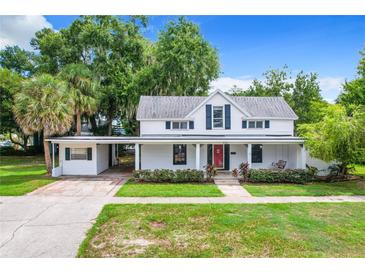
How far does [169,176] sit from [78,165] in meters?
6.51

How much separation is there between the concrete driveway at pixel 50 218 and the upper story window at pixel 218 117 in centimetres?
872

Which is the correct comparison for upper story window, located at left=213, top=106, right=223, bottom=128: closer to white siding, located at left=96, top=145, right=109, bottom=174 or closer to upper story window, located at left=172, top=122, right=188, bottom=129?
upper story window, located at left=172, top=122, right=188, bottom=129

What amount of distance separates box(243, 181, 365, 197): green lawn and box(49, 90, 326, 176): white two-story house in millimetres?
2939

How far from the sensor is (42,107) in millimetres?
15203

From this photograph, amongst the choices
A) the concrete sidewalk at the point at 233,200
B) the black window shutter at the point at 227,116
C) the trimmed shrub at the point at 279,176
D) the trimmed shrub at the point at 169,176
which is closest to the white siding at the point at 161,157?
the black window shutter at the point at 227,116

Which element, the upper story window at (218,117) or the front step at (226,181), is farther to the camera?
the upper story window at (218,117)

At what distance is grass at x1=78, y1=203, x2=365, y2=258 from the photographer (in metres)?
5.62

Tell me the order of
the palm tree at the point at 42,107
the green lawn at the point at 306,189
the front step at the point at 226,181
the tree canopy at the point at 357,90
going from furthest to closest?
the tree canopy at the point at 357,90
the palm tree at the point at 42,107
the front step at the point at 226,181
the green lawn at the point at 306,189

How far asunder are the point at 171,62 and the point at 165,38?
3367 millimetres

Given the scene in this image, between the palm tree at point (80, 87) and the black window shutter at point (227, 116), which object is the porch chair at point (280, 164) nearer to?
the black window shutter at point (227, 116)

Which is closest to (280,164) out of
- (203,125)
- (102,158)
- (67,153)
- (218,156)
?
(218,156)

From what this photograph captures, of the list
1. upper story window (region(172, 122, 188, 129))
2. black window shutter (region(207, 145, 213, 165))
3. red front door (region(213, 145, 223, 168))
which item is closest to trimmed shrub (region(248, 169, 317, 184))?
red front door (region(213, 145, 223, 168))

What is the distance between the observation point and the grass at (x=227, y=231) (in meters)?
5.62

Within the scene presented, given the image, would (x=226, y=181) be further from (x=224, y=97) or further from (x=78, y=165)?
(x=78, y=165)
